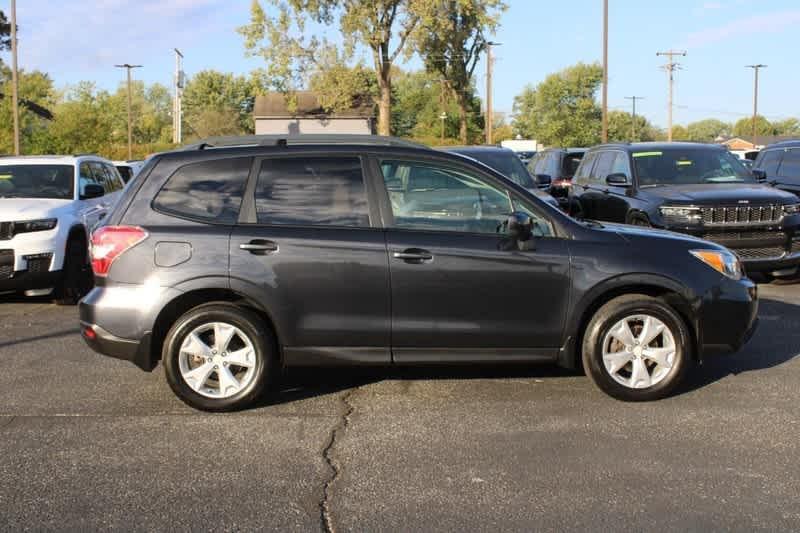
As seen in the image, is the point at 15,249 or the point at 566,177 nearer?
the point at 15,249

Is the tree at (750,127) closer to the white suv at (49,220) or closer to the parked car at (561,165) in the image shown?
the parked car at (561,165)

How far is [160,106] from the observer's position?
431 feet

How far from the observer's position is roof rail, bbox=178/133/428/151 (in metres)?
5.84

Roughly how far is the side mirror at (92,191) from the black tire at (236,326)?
5.52 m

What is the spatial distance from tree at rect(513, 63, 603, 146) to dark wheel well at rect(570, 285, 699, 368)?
3895 inches

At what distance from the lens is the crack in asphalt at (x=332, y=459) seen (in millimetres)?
3863

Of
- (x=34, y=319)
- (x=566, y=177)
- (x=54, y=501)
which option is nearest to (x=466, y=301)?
(x=54, y=501)

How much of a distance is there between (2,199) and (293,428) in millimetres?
6393

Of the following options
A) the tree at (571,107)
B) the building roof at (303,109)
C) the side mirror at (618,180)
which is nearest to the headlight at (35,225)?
the side mirror at (618,180)

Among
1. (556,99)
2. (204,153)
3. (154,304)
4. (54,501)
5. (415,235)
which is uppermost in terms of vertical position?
(556,99)

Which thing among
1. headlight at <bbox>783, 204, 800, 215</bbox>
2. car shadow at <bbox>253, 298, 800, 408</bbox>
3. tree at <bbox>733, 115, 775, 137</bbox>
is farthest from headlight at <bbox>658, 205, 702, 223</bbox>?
tree at <bbox>733, 115, 775, 137</bbox>

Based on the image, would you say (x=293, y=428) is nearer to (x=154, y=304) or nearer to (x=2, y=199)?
(x=154, y=304)

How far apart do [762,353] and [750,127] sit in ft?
546

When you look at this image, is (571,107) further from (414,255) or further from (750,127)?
(414,255)
